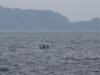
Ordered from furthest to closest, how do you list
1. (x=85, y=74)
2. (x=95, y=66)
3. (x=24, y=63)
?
(x=24, y=63)
(x=95, y=66)
(x=85, y=74)

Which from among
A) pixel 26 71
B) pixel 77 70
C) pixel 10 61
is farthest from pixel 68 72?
pixel 10 61

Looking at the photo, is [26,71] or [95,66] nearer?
[26,71]

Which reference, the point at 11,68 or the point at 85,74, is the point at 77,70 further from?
the point at 11,68

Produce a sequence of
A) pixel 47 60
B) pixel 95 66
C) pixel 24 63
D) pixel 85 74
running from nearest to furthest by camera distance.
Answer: pixel 85 74, pixel 95 66, pixel 24 63, pixel 47 60

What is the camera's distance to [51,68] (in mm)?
40812

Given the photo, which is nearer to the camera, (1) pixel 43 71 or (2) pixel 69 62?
(1) pixel 43 71

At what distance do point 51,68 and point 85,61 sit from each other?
714cm

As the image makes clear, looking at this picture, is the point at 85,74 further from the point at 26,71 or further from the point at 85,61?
the point at 85,61

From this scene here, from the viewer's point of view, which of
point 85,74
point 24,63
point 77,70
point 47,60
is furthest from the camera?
point 47,60

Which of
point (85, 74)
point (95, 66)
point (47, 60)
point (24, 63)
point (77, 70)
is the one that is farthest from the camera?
point (47, 60)

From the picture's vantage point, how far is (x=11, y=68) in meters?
41.0

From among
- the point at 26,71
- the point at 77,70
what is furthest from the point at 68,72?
the point at 26,71

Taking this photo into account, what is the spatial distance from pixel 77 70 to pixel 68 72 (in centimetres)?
141

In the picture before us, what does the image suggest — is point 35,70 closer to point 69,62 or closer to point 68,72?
point 68,72
